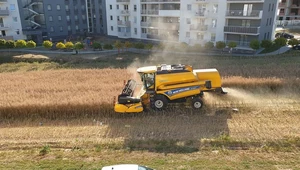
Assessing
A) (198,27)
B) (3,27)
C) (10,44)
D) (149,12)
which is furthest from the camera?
(3,27)

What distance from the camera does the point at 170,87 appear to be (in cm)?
1239

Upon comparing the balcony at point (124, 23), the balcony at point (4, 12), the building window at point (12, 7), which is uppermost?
the building window at point (12, 7)

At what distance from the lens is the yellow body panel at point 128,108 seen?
12.3 meters

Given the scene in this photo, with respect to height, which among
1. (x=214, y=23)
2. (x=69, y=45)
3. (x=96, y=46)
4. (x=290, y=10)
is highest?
(x=290, y=10)

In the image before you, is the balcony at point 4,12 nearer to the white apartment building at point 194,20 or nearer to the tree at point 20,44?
the tree at point 20,44

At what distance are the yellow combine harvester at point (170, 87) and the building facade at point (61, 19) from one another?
4181 centimetres

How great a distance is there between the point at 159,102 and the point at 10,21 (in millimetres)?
42963

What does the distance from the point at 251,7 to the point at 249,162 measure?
29.4 metres

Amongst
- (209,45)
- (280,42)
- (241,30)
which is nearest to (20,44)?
(209,45)

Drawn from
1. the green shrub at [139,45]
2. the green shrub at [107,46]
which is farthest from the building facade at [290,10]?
the green shrub at [107,46]

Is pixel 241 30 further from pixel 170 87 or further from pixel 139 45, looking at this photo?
pixel 170 87

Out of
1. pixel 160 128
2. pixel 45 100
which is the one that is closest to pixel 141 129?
pixel 160 128

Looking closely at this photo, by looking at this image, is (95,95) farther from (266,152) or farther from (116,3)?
(116,3)

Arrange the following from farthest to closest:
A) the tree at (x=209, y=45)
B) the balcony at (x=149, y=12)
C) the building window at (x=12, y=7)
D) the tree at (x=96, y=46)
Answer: the building window at (x=12, y=7) < the balcony at (x=149, y=12) < the tree at (x=96, y=46) < the tree at (x=209, y=45)
